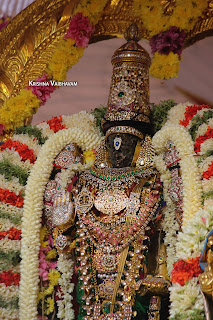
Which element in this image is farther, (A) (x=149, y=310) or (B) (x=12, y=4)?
(B) (x=12, y=4)

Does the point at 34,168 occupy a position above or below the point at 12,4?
below

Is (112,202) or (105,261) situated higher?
(112,202)

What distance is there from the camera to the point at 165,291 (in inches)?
190

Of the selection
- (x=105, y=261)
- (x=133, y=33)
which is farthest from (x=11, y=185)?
(x=133, y=33)

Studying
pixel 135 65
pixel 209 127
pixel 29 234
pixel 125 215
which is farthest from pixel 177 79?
pixel 29 234

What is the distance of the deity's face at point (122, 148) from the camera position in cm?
527

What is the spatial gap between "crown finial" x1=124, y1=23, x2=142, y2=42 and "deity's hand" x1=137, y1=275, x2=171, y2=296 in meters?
2.00

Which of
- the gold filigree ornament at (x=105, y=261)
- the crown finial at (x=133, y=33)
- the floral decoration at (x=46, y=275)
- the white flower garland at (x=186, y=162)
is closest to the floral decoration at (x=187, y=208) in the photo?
the white flower garland at (x=186, y=162)

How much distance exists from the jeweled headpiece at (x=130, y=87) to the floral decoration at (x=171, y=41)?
34cm

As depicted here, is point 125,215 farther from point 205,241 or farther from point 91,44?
point 91,44

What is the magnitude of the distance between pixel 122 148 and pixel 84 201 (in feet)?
1.71

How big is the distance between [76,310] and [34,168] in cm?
122

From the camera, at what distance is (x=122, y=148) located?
5270 millimetres

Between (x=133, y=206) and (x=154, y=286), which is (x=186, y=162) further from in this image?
(x=154, y=286)
